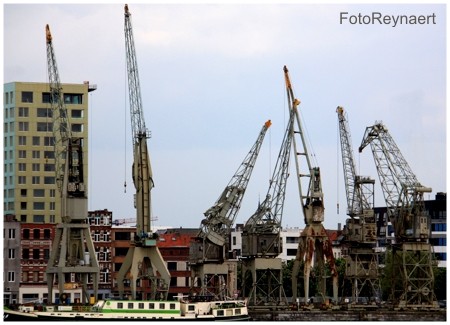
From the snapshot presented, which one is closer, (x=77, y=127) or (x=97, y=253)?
(x=97, y=253)

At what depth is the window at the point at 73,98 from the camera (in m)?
170

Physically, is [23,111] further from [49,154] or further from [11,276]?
[11,276]

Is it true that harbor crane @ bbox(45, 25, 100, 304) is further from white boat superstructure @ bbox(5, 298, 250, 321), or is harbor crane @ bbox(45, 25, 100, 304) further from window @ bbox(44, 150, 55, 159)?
window @ bbox(44, 150, 55, 159)

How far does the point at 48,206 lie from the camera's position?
560 ft

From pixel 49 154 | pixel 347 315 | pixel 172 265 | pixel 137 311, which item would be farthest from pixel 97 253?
pixel 137 311

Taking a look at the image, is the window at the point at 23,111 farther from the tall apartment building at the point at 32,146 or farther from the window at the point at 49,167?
the window at the point at 49,167

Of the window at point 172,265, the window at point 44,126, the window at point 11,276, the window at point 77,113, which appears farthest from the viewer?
the window at point 172,265

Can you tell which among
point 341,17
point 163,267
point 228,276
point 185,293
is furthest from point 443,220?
point 341,17

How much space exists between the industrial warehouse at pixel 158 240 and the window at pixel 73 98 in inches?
6.5

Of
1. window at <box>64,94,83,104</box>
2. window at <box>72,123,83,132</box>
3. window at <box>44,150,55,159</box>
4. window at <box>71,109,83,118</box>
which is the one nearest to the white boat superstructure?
window at <box>44,150,55,159</box>

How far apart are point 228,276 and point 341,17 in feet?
148

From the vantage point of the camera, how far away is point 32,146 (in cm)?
16950

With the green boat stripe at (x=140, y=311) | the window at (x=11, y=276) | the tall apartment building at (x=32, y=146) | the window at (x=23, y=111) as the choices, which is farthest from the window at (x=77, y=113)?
the green boat stripe at (x=140, y=311)

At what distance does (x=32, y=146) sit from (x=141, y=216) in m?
37.7
